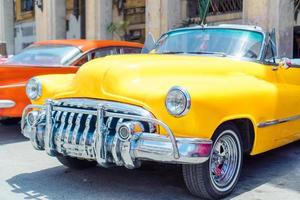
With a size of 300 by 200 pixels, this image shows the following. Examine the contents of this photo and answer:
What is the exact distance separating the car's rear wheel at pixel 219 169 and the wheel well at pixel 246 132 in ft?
0.46

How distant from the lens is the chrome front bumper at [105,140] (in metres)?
3.89

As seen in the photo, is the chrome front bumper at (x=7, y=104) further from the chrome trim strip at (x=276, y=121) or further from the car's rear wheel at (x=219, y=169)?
the chrome trim strip at (x=276, y=121)

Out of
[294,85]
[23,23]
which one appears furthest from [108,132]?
[23,23]

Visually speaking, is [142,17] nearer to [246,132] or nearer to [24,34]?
[24,34]

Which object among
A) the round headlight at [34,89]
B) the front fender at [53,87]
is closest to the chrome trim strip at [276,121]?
the front fender at [53,87]

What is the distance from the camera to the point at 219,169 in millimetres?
4430

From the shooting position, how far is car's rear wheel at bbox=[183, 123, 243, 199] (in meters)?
4.17

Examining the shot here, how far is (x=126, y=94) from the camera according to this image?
13.7ft

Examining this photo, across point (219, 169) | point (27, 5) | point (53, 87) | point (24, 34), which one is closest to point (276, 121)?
point (219, 169)

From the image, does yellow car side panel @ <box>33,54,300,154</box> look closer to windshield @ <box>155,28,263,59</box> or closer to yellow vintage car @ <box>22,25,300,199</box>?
yellow vintage car @ <box>22,25,300,199</box>

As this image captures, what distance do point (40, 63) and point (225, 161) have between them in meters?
4.32

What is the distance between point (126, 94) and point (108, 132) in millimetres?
351

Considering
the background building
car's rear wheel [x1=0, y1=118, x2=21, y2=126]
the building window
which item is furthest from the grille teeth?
the building window

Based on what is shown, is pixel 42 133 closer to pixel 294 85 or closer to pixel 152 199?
pixel 152 199
